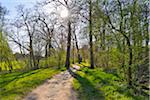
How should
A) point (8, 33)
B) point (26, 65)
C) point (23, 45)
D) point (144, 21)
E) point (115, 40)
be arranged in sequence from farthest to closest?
point (26, 65) → point (23, 45) → point (8, 33) → point (115, 40) → point (144, 21)

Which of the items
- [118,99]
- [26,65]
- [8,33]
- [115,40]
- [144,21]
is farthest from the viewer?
[26,65]

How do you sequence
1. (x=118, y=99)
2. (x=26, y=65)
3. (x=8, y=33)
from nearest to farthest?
(x=118, y=99)
(x=8, y=33)
(x=26, y=65)

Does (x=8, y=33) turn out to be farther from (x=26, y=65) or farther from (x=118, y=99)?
(x=118, y=99)

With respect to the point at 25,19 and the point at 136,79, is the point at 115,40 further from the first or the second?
the point at 25,19

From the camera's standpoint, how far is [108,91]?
15.0 m

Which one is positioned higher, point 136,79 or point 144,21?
point 144,21

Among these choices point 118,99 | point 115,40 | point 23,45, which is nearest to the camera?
point 118,99

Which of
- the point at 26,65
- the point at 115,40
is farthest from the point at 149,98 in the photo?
the point at 26,65

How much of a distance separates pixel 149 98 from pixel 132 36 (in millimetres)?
3197

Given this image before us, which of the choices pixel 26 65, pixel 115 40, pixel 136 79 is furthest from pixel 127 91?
pixel 26 65

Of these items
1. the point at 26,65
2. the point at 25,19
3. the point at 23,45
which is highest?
the point at 25,19

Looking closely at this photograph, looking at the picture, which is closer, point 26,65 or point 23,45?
point 23,45

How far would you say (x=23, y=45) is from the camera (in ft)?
161

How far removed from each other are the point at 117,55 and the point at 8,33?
33680 mm
